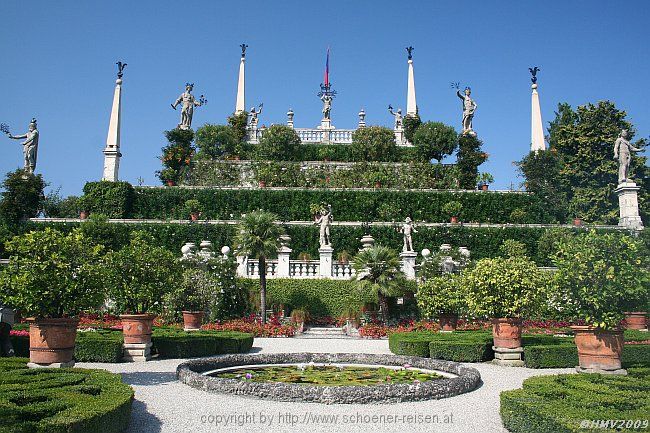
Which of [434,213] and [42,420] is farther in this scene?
[434,213]

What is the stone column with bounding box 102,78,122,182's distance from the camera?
3719 cm

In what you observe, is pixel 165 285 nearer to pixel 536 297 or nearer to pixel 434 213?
pixel 536 297

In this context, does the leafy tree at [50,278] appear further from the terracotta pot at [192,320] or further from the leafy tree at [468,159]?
the leafy tree at [468,159]

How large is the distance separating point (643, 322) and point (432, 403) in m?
13.2

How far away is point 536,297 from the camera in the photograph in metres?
13.4

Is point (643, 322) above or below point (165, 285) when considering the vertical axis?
below

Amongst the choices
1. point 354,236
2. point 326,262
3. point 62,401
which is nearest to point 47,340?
point 62,401

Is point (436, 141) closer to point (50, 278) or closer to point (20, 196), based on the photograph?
point (20, 196)

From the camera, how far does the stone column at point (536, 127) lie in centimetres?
4025

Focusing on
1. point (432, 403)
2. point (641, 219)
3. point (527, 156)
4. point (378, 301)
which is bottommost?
point (432, 403)

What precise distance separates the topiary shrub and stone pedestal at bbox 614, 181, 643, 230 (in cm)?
3084

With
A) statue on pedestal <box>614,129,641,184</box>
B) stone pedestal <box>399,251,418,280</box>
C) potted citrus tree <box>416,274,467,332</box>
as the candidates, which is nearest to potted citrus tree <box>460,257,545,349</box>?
potted citrus tree <box>416,274,467,332</box>

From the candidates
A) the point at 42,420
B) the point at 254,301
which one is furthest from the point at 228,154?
the point at 42,420

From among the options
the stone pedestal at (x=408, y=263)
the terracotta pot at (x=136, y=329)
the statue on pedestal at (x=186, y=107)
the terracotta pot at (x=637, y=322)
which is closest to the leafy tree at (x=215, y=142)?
the statue on pedestal at (x=186, y=107)
